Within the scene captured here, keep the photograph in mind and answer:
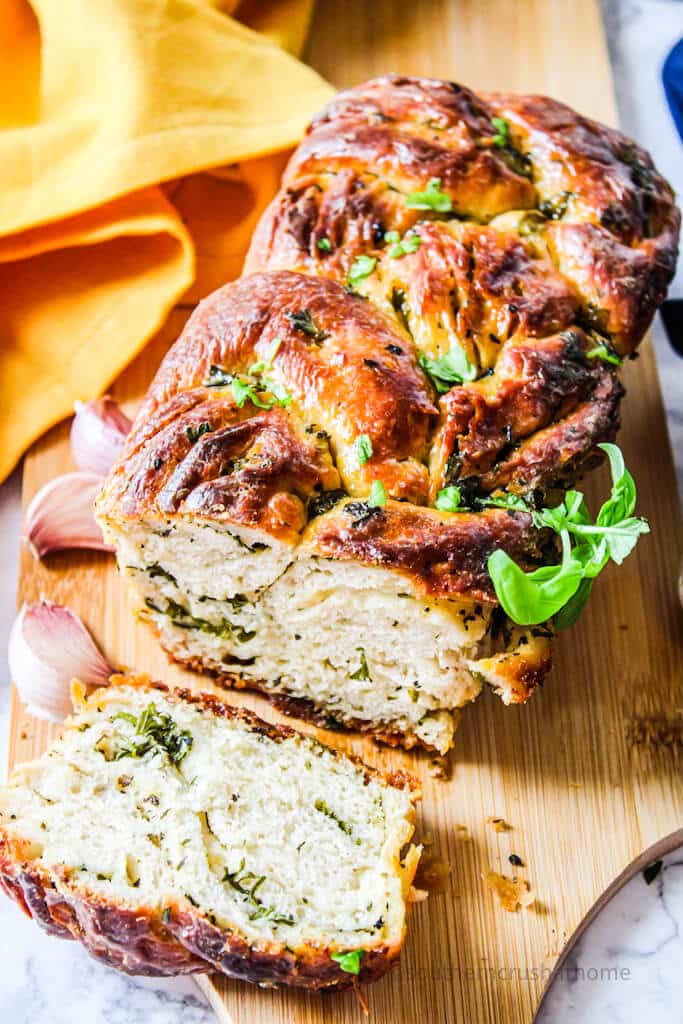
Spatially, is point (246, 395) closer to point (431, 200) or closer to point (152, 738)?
point (431, 200)

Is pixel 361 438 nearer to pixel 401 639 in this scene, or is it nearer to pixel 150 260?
pixel 401 639

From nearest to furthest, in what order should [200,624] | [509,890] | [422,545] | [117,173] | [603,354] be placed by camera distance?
[422,545] → [509,890] → [603,354] → [200,624] → [117,173]

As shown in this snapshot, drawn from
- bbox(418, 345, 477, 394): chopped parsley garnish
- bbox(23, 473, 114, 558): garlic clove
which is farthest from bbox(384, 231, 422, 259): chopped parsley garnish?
bbox(23, 473, 114, 558): garlic clove

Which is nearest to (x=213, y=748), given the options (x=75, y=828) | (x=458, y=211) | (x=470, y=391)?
(x=75, y=828)

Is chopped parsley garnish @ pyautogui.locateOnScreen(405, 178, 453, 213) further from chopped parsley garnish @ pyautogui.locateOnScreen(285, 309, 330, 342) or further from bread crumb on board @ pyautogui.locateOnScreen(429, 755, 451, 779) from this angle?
bread crumb on board @ pyautogui.locateOnScreen(429, 755, 451, 779)

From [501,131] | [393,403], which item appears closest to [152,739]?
[393,403]

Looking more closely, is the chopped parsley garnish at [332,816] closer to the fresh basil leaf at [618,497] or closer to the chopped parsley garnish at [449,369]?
the fresh basil leaf at [618,497]

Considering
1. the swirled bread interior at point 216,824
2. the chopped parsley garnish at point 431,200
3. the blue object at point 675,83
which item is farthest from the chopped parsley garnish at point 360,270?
the blue object at point 675,83
